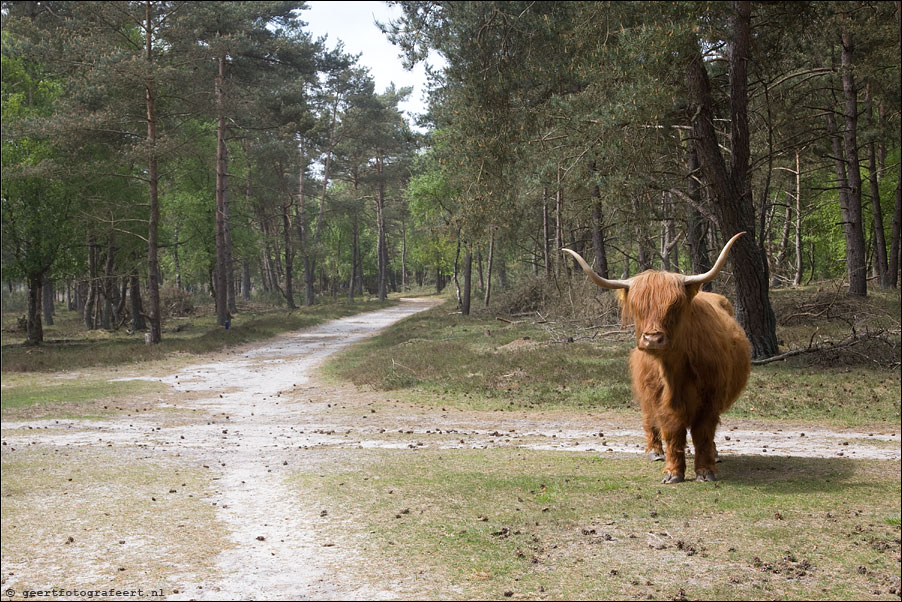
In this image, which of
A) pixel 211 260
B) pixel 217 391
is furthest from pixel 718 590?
pixel 211 260

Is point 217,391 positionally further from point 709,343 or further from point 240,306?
point 240,306

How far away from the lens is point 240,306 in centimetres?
5709

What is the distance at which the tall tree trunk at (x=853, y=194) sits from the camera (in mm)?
21797

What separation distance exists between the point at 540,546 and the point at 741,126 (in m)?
12.2

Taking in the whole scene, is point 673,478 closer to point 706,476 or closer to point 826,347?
point 706,476

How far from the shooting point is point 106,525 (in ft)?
22.1

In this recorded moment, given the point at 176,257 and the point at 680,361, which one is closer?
the point at 680,361

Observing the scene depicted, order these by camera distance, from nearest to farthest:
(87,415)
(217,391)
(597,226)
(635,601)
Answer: (635,601) → (87,415) → (217,391) → (597,226)

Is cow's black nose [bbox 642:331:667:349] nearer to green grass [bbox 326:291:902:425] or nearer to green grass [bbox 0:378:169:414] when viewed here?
green grass [bbox 326:291:902:425]

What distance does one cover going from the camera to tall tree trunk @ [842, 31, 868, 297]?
21.8 m

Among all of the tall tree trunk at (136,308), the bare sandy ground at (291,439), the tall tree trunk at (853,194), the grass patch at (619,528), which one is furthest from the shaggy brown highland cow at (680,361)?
the tall tree trunk at (136,308)

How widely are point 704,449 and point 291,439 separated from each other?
22.2 ft

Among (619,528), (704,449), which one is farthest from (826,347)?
(619,528)

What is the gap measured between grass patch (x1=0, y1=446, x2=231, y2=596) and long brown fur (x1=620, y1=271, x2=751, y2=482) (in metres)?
4.47
